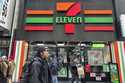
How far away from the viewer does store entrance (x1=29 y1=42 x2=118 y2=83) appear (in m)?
11.5

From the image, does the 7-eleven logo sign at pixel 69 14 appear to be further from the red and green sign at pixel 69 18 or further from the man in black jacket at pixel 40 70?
the man in black jacket at pixel 40 70

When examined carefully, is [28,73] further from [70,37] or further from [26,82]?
[70,37]

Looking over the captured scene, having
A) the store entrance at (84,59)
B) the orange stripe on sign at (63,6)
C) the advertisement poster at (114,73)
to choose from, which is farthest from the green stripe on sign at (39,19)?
the advertisement poster at (114,73)

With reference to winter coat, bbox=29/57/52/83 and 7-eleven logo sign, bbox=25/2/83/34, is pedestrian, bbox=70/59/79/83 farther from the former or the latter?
winter coat, bbox=29/57/52/83

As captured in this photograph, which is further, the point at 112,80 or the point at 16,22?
the point at 16,22

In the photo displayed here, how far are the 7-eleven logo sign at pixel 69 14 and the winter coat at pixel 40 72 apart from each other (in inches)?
312

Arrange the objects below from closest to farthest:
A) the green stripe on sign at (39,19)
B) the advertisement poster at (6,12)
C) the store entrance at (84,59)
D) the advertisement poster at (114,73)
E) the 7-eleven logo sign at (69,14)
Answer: the advertisement poster at (6,12), the advertisement poster at (114,73), the store entrance at (84,59), the 7-eleven logo sign at (69,14), the green stripe on sign at (39,19)

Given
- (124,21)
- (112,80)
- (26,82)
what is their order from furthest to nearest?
(124,21) < (112,80) < (26,82)

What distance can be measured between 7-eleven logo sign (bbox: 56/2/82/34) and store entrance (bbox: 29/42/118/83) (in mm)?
1038

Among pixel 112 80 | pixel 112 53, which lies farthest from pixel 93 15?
pixel 112 80

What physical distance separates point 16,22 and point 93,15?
13.3ft

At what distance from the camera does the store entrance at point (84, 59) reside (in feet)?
37.8

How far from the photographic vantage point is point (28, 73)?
175 inches

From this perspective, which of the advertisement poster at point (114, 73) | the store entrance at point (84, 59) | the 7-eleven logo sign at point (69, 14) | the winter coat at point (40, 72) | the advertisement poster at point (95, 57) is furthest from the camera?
the 7-eleven logo sign at point (69, 14)
